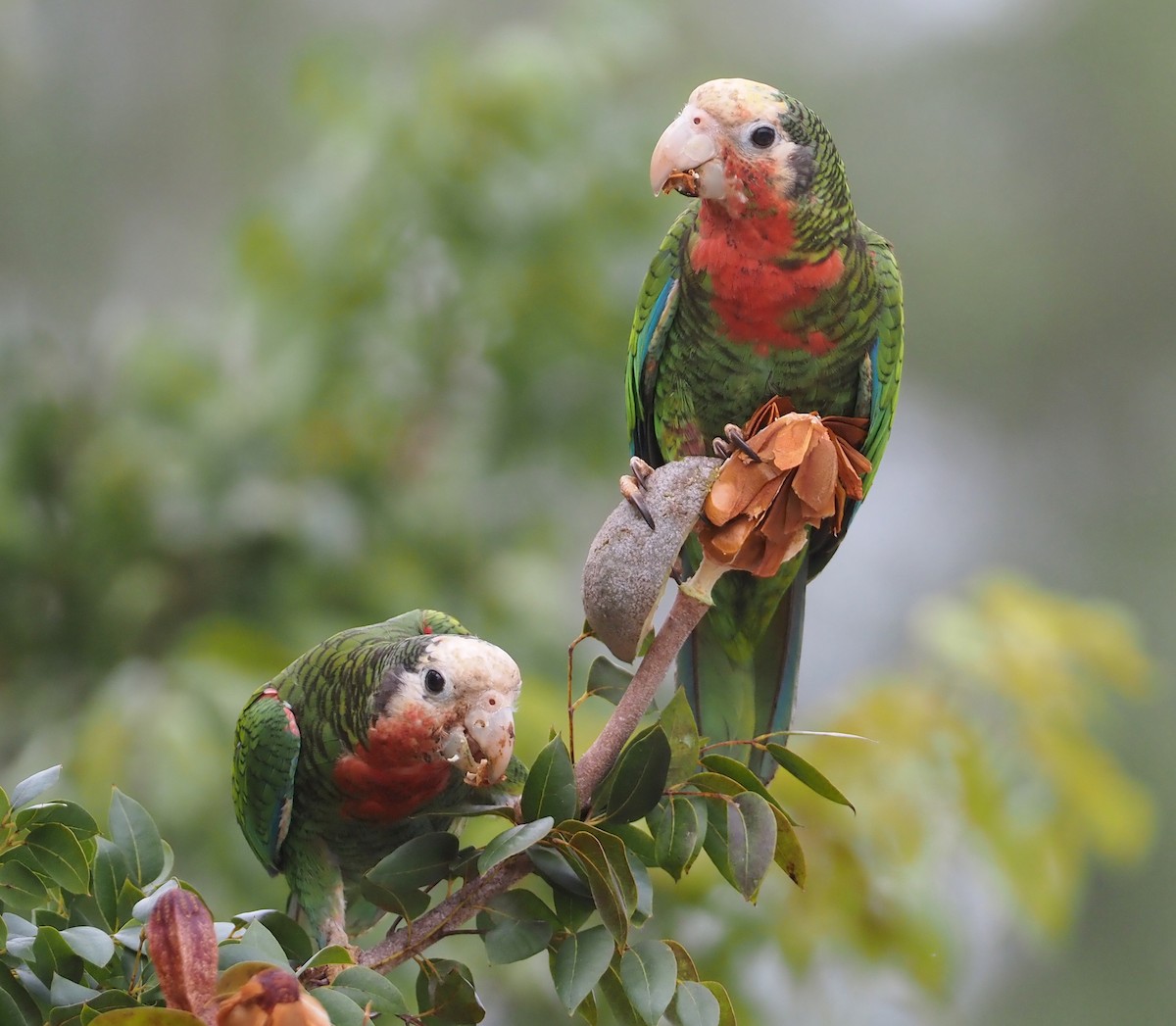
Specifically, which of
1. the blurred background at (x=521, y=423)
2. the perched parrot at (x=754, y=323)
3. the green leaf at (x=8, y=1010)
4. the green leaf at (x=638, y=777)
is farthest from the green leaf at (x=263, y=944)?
the blurred background at (x=521, y=423)

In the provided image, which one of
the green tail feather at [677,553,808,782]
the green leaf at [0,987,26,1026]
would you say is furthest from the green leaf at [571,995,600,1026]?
the green tail feather at [677,553,808,782]

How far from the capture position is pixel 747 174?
1.22m

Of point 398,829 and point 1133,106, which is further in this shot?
point 1133,106

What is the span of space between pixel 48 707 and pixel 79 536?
32 cm

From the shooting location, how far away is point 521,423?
2.52 metres

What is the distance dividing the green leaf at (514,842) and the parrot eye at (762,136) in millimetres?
732

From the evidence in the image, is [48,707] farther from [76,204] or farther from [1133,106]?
[1133,106]

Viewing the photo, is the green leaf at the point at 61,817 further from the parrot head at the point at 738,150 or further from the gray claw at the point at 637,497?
the parrot head at the point at 738,150

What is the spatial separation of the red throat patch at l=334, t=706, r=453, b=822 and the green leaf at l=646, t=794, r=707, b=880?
254 millimetres

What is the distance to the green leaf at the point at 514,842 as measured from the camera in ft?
2.48

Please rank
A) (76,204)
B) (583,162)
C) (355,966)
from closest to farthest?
(355,966)
(583,162)
(76,204)

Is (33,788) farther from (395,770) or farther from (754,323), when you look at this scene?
(754,323)

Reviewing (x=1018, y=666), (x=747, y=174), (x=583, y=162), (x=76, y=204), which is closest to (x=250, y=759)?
(x=747, y=174)

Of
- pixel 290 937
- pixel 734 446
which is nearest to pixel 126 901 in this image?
Answer: pixel 290 937
